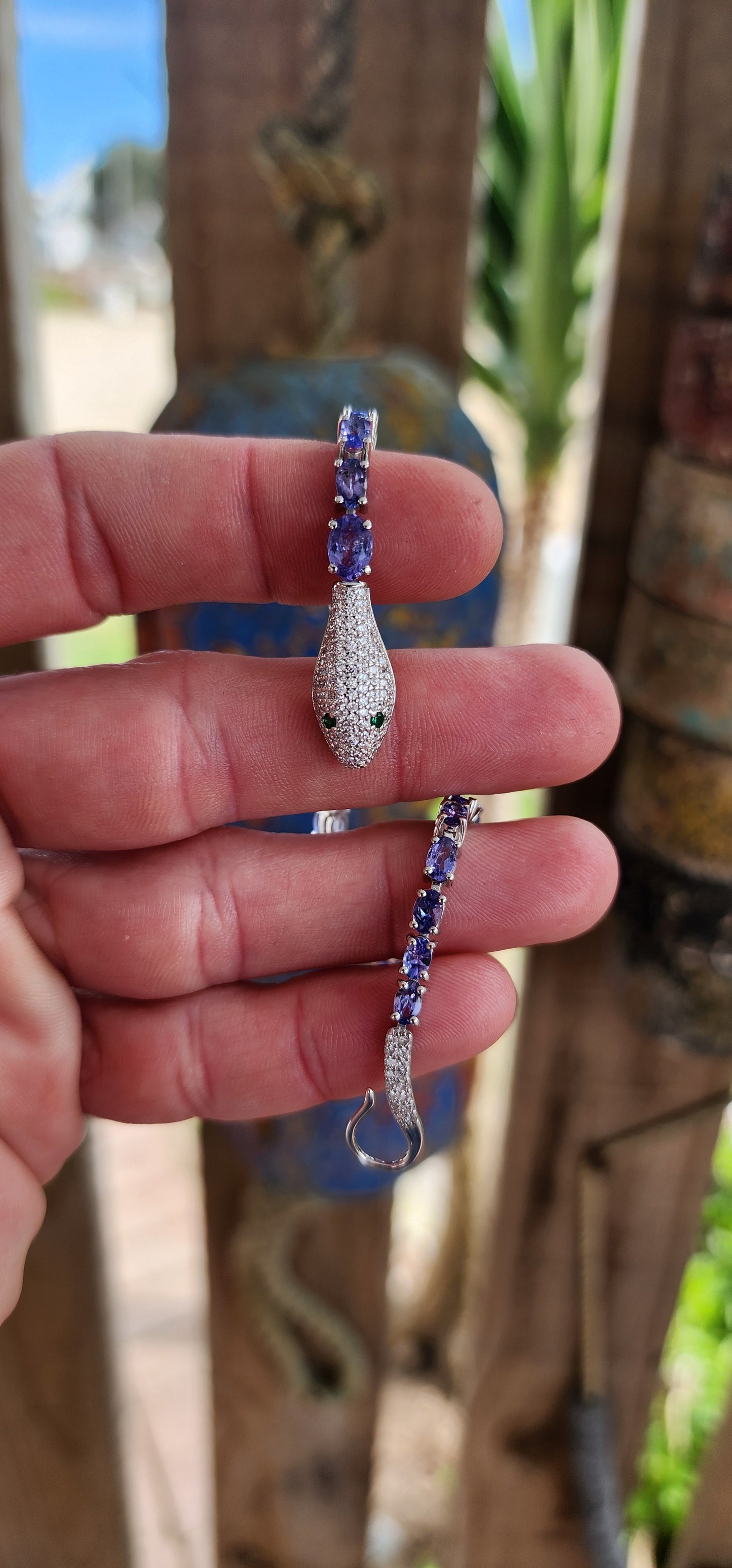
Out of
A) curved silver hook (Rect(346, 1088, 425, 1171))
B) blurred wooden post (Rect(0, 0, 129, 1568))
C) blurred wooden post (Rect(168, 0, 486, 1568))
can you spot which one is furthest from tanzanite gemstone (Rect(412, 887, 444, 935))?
blurred wooden post (Rect(0, 0, 129, 1568))

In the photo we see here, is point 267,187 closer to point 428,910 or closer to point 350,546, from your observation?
point 350,546

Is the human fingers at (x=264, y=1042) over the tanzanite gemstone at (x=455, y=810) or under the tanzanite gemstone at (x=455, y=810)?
under

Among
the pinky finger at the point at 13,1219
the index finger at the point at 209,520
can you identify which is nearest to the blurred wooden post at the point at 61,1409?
the pinky finger at the point at 13,1219

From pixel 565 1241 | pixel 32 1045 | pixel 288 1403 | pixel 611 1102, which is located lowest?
pixel 288 1403

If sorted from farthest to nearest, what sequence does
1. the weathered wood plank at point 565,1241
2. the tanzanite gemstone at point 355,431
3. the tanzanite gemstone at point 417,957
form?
the weathered wood plank at point 565,1241 < the tanzanite gemstone at point 417,957 < the tanzanite gemstone at point 355,431

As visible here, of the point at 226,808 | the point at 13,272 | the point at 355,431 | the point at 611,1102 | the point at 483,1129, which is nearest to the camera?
the point at 355,431

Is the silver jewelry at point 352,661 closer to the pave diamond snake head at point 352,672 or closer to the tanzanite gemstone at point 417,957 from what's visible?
the pave diamond snake head at point 352,672

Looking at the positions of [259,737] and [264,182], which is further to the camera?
[264,182]

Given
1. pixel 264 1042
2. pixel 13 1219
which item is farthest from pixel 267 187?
pixel 13 1219
